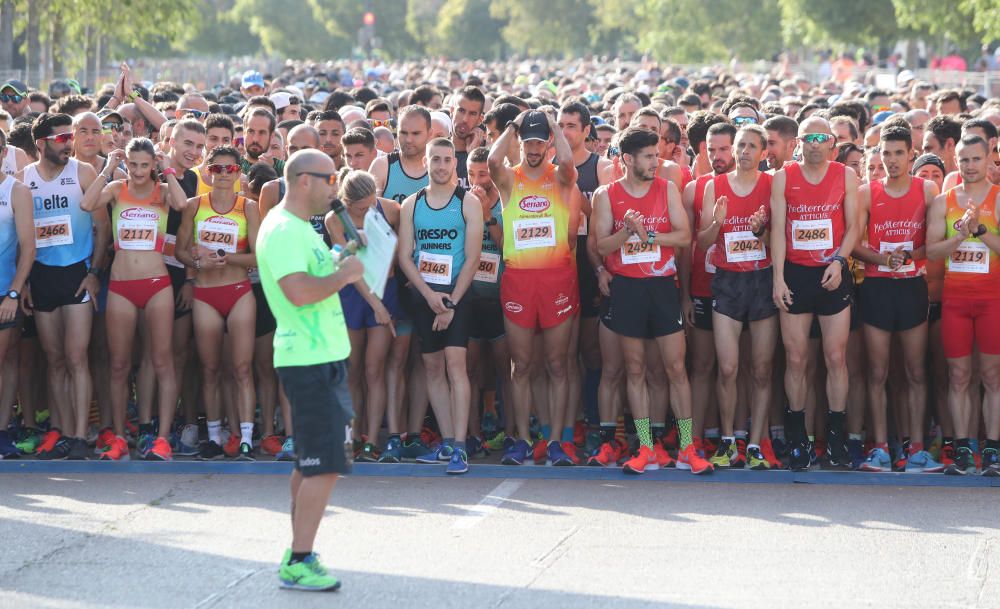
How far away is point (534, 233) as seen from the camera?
9.39 metres

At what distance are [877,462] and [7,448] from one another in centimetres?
552

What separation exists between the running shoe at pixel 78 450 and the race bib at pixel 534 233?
3.05 metres

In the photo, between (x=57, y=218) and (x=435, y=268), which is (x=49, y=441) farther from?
(x=435, y=268)

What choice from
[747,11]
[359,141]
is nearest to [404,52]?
[747,11]

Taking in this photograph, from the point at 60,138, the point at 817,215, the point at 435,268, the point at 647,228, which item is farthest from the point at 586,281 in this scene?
the point at 60,138

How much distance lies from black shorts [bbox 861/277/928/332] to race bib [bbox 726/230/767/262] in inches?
29.2

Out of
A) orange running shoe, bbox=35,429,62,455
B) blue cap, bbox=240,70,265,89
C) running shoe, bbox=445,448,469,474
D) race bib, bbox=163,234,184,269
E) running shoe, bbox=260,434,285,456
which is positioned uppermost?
blue cap, bbox=240,70,265,89

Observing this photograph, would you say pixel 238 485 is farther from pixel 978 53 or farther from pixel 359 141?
pixel 978 53

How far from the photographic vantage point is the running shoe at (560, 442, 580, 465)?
953 centimetres

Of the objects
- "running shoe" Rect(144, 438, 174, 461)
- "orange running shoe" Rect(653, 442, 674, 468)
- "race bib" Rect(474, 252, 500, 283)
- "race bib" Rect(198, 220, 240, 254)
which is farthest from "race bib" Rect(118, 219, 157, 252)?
"orange running shoe" Rect(653, 442, 674, 468)

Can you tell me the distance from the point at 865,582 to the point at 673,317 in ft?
8.78

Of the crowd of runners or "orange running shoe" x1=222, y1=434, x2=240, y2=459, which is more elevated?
the crowd of runners

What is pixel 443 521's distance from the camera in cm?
816

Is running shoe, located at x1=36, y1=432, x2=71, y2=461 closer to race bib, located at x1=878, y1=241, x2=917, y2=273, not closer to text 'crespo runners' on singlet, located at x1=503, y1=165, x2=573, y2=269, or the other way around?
text 'crespo runners' on singlet, located at x1=503, y1=165, x2=573, y2=269
